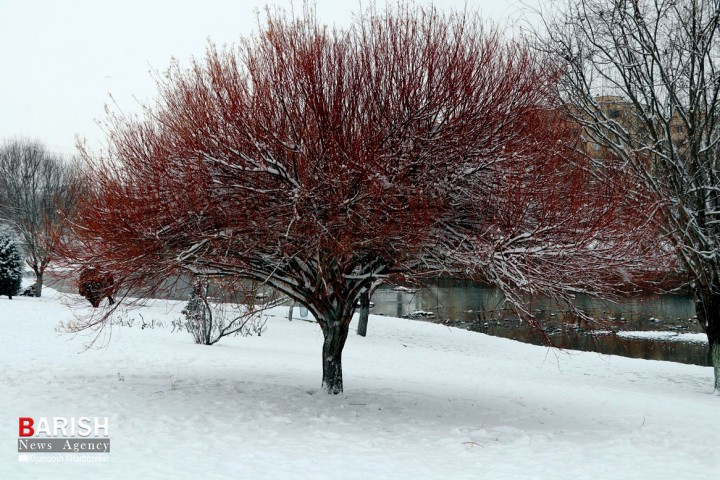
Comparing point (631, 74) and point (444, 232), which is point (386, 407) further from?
point (631, 74)

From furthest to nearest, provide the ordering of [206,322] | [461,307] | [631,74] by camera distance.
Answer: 1. [461,307]
2. [206,322]
3. [631,74]

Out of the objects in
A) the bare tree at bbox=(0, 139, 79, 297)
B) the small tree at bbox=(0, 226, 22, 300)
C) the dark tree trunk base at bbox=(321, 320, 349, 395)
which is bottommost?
the dark tree trunk base at bbox=(321, 320, 349, 395)

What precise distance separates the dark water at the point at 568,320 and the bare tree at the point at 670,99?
260cm

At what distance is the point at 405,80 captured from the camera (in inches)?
315

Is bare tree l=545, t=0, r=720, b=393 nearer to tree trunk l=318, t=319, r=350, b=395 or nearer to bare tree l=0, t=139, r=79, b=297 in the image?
tree trunk l=318, t=319, r=350, b=395

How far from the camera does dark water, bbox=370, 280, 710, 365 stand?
71.2ft

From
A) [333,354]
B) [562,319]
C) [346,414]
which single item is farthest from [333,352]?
[562,319]

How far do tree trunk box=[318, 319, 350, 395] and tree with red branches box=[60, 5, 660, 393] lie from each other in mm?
945

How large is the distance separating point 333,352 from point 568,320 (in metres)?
10.4

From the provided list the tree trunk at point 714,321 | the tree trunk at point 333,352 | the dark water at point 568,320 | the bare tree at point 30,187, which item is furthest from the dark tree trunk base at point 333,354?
the bare tree at point 30,187

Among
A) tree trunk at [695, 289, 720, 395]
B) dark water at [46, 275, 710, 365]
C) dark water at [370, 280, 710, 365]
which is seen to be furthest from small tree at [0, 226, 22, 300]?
tree trunk at [695, 289, 720, 395]

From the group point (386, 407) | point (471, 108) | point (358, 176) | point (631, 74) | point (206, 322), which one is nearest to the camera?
point (358, 176)

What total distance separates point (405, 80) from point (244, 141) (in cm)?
237

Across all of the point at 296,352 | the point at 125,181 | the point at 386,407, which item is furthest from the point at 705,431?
the point at 296,352
